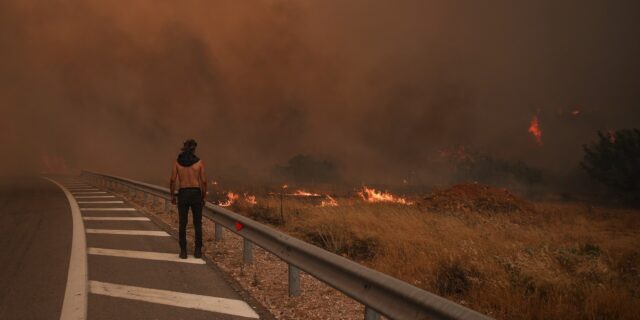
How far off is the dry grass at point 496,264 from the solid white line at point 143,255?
10.4 ft

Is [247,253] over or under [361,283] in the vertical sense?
under

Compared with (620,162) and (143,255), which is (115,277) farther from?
(620,162)

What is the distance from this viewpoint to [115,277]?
19.1ft

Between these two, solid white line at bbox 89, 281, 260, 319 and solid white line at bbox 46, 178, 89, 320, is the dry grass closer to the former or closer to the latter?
solid white line at bbox 89, 281, 260, 319

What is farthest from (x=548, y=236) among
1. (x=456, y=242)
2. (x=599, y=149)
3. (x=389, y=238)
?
(x=599, y=149)

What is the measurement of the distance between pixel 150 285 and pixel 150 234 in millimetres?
3828

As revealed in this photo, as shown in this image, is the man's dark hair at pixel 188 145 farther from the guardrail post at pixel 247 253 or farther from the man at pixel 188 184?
the guardrail post at pixel 247 253

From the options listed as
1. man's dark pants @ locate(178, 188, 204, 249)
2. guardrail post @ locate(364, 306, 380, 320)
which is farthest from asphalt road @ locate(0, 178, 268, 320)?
guardrail post @ locate(364, 306, 380, 320)

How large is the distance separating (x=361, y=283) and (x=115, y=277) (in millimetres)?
3648

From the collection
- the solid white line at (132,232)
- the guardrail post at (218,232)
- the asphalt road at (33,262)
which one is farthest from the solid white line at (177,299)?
the solid white line at (132,232)

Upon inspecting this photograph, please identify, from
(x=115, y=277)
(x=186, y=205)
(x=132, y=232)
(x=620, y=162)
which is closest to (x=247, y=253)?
(x=186, y=205)

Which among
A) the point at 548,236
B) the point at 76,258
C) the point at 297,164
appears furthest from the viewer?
the point at 297,164

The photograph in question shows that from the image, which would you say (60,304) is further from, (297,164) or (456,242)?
(297,164)

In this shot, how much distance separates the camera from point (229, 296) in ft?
16.7
